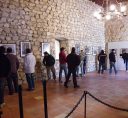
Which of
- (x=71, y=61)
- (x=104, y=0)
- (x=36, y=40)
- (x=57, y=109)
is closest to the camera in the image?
(x=57, y=109)

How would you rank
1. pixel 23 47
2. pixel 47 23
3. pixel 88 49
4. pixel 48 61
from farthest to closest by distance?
pixel 88 49, pixel 47 23, pixel 48 61, pixel 23 47

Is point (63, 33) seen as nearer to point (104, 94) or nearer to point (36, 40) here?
point (36, 40)

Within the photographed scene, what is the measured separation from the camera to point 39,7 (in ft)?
30.7

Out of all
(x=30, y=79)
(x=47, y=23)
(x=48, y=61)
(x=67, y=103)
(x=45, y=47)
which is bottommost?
(x=67, y=103)

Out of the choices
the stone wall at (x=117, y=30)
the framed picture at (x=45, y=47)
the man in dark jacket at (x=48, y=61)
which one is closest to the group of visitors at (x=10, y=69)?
the man in dark jacket at (x=48, y=61)

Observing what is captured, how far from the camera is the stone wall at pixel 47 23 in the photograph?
8.09 m

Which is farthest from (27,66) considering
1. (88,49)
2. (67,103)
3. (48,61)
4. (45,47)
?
(88,49)

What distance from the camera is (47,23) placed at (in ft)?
31.9

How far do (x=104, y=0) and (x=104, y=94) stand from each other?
8.24 m

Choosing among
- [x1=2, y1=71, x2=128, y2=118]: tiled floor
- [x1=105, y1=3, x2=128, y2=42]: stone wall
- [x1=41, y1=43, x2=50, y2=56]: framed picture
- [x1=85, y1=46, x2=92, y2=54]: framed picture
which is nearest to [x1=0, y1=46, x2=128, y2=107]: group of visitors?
[x1=2, y1=71, x2=128, y2=118]: tiled floor

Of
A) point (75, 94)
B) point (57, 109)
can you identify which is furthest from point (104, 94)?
point (57, 109)

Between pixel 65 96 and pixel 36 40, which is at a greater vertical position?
pixel 36 40

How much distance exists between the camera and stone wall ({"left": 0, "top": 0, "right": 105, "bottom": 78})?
8095 millimetres

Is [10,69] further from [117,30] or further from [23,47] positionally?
[117,30]
